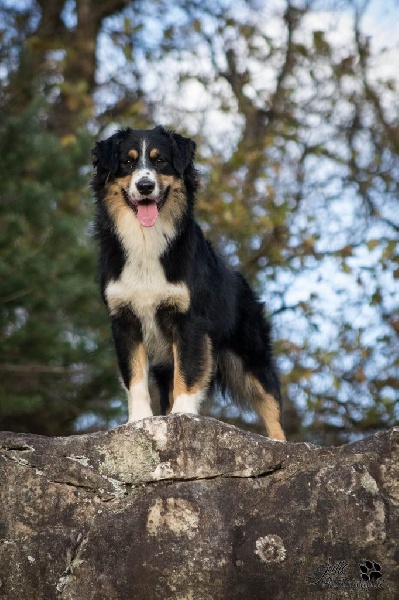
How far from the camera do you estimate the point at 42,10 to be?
1647 cm

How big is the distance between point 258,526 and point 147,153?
8.10 ft

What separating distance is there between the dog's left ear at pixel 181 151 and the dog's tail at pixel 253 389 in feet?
4.62

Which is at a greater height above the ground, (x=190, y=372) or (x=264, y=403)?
(x=264, y=403)

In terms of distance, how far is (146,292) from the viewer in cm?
566

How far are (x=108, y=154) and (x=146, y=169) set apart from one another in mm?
298

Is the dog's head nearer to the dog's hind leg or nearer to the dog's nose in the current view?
the dog's nose

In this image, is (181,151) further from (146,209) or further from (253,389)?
(253,389)

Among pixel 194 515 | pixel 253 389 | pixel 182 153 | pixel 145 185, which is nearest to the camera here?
pixel 194 515

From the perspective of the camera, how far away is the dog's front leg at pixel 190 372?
5598mm

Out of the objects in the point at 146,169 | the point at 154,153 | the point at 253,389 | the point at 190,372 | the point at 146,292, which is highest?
the point at 154,153

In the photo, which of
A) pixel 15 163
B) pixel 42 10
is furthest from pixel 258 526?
pixel 42 10

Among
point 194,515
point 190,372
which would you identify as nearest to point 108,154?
point 190,372

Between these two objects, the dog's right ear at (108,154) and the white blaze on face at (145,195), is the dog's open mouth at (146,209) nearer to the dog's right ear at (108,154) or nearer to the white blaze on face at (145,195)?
the white blaze on face at (145,195)

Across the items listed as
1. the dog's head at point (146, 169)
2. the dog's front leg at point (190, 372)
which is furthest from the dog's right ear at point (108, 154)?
the dog's front leg at point (190, 372)
